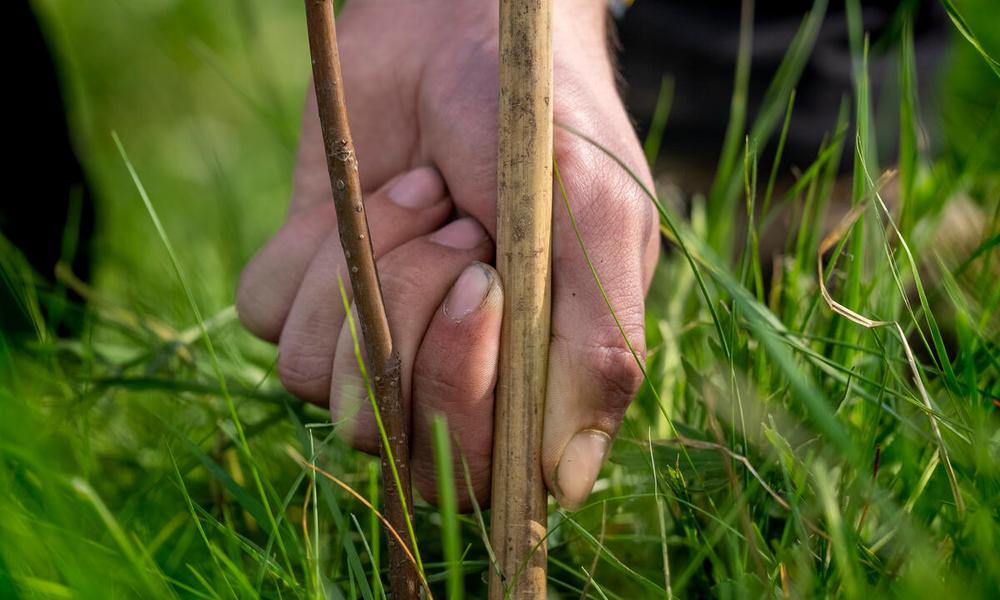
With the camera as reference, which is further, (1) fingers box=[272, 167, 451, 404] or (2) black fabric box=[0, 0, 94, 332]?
(2) black fabric box=[0, 0, 94, 332]

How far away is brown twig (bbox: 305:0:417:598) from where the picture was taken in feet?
2.15

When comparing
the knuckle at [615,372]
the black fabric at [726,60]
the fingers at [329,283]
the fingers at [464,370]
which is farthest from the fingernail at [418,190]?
the black fabric at [726,60]

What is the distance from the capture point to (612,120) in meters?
0.90

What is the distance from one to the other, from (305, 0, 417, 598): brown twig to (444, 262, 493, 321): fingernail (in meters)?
0.06

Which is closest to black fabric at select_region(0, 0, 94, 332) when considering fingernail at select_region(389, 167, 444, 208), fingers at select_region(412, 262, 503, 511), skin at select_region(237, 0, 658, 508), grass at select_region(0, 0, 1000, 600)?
grass at select_region(0, 0, 1000, 600)

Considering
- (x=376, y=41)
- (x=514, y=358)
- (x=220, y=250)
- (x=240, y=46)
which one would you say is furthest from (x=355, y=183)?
(x=240, y=46)

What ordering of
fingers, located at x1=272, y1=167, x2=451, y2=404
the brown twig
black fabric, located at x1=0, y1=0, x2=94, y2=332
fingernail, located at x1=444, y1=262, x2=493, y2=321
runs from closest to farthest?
the brown twig → fingernail, located at x1=444, y1=262, x2=493, y2=321 → fingers, located at x1=272, y1=167, x2=451, y2=404 → black fabric, located at x1=0, y1=0, x2=94, y2=332

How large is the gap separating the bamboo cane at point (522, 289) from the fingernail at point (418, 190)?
183mm

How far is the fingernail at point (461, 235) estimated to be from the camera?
877mm

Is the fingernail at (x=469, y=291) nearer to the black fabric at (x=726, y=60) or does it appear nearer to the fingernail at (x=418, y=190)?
the fingernail at (x=418, y=190)

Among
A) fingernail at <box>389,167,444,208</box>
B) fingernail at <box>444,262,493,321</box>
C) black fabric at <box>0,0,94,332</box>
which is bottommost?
black fabric at <box>0,0,94,332</box>

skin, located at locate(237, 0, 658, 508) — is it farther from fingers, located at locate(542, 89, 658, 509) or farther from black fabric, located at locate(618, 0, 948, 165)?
black fabric, located at locate(618, 0, 948, 165)

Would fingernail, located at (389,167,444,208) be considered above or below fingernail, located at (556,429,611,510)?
above

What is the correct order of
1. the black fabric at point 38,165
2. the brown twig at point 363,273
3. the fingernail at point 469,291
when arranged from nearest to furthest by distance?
the brown twig at point 363,273, the fingernail at point 469,291, the black fabric at point 38,165
